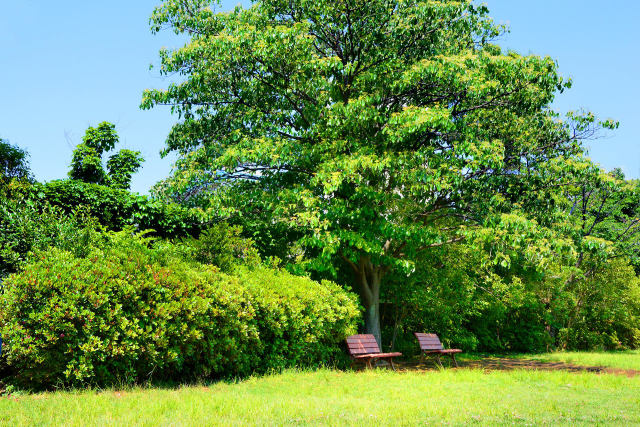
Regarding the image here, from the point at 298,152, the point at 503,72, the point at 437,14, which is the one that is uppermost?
the point at 437,14

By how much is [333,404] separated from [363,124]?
26.5 feet

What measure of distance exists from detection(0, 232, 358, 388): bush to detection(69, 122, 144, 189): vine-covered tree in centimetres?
1910

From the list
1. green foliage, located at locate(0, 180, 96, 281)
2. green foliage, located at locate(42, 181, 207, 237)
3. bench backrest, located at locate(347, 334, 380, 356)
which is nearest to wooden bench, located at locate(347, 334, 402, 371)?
bench backrest, located at locate(347, 334, 380, 356)

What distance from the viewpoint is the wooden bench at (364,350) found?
11.4 m

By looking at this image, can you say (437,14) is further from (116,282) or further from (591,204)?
(591,204)

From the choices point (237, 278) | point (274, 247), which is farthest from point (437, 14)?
point (237, 278)

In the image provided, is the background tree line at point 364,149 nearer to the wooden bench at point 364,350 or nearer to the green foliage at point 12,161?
the wooden bench at point 364,350

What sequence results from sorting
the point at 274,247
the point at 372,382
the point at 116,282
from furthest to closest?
1. the point at 274,247
2. the point at 372,382
3. the point at 116,282

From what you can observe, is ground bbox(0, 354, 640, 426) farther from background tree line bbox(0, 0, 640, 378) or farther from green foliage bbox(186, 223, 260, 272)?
background tree line bbox(0, 0, 640, 378)

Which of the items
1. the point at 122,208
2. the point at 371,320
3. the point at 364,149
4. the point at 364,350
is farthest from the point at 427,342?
the point at 122,208

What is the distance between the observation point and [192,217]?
13.3 metres

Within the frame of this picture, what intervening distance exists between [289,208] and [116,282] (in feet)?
18.4

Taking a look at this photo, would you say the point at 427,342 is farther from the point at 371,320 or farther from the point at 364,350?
the point at 364,350

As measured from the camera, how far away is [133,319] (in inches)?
297
